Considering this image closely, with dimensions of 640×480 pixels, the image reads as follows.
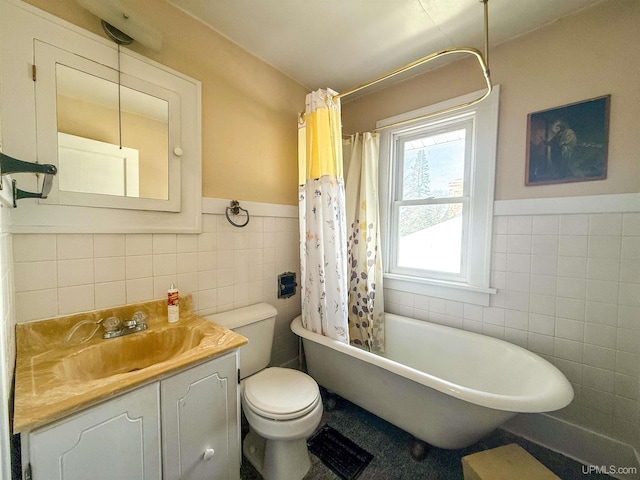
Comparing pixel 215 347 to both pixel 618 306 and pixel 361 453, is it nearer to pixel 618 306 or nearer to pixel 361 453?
pixel 361 453

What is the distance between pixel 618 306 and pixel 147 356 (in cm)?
238

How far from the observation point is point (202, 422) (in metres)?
0.99

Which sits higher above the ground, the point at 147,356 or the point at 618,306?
the point at 618,306

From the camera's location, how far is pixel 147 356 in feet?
3.79

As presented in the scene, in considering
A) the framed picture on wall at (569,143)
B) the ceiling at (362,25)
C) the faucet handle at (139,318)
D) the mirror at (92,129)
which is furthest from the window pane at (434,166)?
the faucet handle at (139,318)

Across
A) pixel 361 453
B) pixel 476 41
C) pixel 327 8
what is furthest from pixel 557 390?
pixel 327 8

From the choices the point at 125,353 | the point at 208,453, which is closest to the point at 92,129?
the point at 125,353

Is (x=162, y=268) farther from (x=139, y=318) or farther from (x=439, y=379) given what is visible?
(x=439, y=379)

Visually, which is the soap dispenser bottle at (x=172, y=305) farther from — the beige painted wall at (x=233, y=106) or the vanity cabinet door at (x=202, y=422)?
the beige painted wall at (x=233, y=106)

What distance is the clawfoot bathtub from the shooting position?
1.08 meters

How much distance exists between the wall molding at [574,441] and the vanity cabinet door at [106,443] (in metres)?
1.95

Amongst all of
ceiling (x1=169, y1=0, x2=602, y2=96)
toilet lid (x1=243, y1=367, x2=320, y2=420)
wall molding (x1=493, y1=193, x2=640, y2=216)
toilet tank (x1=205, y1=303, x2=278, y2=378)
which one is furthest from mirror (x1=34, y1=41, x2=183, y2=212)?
wall molding (x1=493, y1=193, x2=640, y2=216)

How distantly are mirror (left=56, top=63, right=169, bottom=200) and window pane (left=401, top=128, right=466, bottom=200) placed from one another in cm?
174

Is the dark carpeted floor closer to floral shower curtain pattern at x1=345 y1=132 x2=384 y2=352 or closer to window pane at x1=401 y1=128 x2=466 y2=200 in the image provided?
floral shower curtain pattern at x1=345 y1=132 x2=384 y2=352
